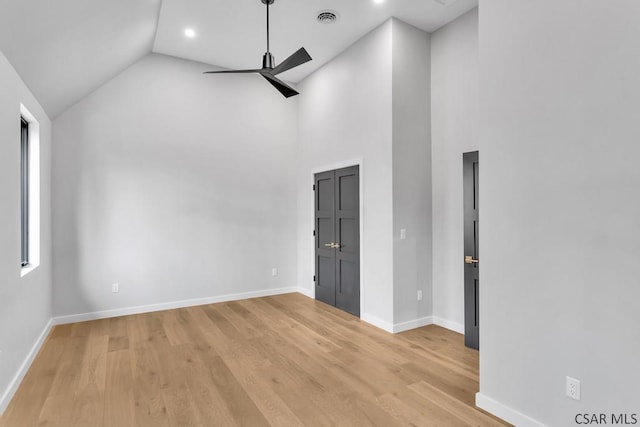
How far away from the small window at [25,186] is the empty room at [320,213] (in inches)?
1.2

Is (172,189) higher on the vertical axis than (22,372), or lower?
higher

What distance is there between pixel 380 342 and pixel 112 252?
3694 mm

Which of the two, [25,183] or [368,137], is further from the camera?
[368,137]

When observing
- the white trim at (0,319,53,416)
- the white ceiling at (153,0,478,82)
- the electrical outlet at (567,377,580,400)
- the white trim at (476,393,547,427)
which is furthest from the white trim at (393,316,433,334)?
the white ceiling at (153,0,478,82)

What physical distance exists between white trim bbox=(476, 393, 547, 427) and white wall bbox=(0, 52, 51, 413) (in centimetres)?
339

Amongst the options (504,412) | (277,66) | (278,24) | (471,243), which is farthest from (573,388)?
(278,24)

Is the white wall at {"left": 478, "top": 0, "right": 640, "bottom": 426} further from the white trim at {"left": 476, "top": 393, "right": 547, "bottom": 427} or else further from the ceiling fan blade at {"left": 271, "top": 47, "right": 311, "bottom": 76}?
the ceiling fan blade at {"left": 271, "top": 47, "right": 311, "bottom": 76}

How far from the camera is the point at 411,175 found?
425 centimetres

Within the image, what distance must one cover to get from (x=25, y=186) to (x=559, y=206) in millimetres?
4715

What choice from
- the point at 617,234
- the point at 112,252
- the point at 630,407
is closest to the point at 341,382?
the point at 630,407

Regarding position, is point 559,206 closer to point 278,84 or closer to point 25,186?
point 278,84

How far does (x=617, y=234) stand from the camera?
183 cm

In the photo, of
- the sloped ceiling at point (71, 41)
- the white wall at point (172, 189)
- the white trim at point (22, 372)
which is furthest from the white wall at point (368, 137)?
the white trim at point (22, 372)

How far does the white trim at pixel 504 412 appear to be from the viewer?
2205 mm
